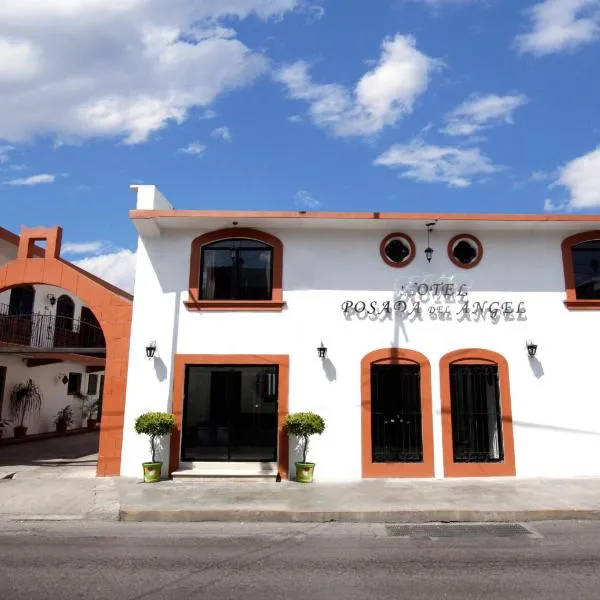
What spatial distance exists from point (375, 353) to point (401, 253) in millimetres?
2394

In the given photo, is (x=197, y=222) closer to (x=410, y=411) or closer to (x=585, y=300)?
(x=410, y=411)

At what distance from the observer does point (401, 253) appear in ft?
39.1

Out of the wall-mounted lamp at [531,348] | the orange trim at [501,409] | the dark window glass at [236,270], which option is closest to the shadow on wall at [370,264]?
the dark window glass at [236,270]

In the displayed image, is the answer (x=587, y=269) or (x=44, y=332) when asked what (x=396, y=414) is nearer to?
(x=587, y=269)

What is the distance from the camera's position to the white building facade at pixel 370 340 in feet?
36.4

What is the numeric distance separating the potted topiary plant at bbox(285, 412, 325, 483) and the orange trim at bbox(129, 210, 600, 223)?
164 inches

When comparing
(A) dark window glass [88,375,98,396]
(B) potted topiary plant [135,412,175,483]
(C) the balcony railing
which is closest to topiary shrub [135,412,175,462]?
(B) potted topiary plant [135,412,175,483]

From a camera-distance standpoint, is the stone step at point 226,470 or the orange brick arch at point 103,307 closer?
the stone step at point 226,470

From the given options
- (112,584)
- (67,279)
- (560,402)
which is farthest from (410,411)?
(67,279)

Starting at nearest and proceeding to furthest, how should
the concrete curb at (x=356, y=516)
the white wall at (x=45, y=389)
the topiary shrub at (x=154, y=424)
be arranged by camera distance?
the concrete curb at (x=356, y=516) → the topiary shrub at (x=154, y=424) → the white wall at (x=45, y=389)

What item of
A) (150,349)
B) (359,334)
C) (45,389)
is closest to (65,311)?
(45,389)

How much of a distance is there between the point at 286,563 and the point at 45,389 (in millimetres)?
16858

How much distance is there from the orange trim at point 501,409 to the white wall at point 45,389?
13.7 m

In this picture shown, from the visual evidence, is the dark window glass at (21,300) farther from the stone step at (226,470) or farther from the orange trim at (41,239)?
the stone step at (226,470)
